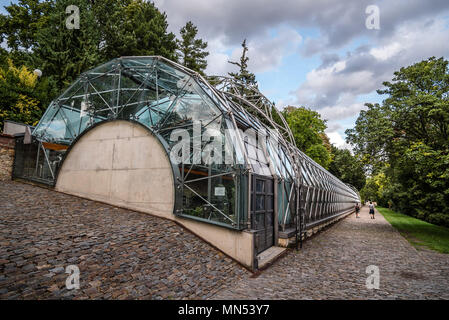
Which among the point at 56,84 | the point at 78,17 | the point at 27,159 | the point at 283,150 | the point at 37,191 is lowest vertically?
the point at 37,191

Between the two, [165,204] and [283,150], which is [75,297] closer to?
[165,204]

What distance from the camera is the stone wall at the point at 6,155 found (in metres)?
14.2

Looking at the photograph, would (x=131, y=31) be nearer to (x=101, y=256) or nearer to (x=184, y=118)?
(x=184, y=118)

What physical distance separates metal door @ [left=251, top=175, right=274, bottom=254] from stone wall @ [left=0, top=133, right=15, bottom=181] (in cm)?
1472

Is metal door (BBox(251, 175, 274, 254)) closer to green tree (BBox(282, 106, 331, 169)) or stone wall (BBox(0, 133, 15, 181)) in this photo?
stone wall (BBox(0, 133, 15, 181))

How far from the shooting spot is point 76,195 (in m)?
12.6

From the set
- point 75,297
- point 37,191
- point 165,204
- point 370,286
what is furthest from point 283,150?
point 37,191

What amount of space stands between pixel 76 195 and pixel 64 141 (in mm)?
3667

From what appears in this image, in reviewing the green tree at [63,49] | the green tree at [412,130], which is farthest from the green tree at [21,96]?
the green tree at [412,130]

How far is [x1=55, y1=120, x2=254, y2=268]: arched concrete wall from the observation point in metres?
9.38

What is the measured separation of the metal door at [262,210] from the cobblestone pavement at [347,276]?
3.39 ft

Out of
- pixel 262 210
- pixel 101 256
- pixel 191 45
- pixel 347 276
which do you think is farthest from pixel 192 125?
pixel 191 45

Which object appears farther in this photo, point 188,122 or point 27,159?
point 27,159

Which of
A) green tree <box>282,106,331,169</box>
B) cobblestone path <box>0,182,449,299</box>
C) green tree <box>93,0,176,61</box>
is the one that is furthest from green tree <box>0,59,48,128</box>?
green tree <box>282,106,331,169</box>
